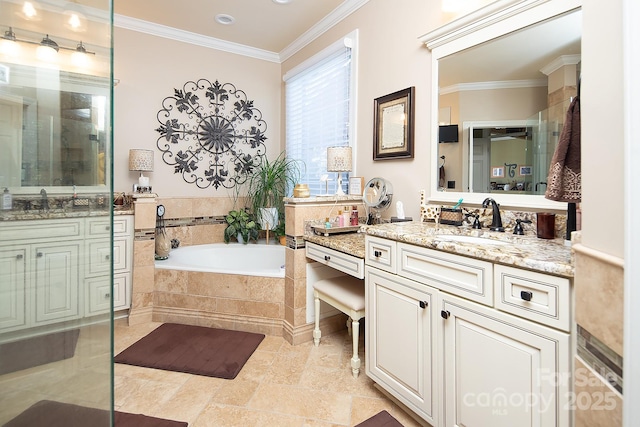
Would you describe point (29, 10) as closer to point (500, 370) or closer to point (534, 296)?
point (534, 296)

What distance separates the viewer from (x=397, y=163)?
7.76 ft

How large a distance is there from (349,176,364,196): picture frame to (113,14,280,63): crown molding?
2194 millimetres

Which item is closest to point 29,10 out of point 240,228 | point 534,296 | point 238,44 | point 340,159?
point 534,296

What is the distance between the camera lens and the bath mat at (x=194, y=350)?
79.7 inches

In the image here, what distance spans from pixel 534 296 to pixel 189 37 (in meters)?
3.86

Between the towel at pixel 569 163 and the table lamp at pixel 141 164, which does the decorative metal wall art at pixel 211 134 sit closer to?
the table lamp at pixel 141 164

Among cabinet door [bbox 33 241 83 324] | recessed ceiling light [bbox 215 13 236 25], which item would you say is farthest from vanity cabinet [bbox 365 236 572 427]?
recessed ceiling light [bbox 215 13 236 25]

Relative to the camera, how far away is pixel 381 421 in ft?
5.10

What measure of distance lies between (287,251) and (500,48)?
1.86 meters

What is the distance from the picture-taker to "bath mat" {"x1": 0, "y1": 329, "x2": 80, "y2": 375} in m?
0.94

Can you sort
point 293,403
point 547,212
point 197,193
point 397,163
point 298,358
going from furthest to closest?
point 197,193
point 397,163
point 298,358
point 293,403
point 547,212

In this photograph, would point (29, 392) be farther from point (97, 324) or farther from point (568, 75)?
point (568, 75)

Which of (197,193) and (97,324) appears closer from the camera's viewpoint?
(97,324)

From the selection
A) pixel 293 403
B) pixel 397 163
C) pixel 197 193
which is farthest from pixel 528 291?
pixel 197 193
